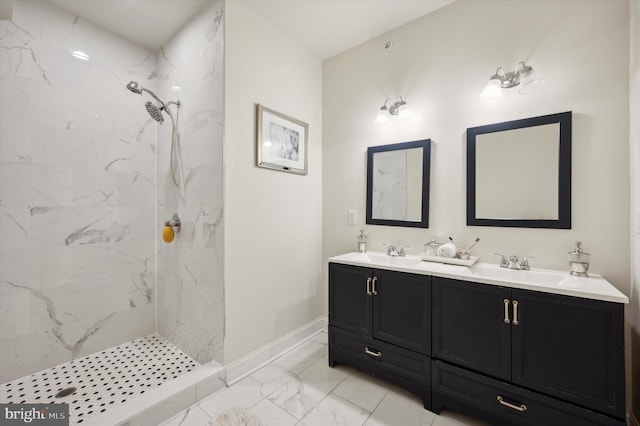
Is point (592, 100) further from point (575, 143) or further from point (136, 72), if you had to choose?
point (136, 72)

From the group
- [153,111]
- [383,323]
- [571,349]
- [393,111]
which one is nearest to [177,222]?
[153,111]

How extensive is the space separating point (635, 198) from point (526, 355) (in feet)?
3.19

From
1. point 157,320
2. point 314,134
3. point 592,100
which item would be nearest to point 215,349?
point 157,320

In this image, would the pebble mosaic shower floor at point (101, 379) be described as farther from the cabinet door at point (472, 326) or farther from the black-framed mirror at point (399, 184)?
the black-framed mirror at point (399, 184)

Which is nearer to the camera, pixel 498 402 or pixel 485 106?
pixel 498 402

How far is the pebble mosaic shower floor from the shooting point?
154 cm

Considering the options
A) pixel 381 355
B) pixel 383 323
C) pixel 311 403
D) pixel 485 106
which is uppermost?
pixel 485 106

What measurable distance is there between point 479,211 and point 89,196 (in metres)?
2.89

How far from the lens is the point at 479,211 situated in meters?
1.80

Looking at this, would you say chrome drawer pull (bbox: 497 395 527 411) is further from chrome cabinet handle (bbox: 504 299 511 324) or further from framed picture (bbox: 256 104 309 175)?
framed picture (bbox: 256 104 309 175)

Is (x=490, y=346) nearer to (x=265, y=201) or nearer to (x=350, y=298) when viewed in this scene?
(x=350, y=298)

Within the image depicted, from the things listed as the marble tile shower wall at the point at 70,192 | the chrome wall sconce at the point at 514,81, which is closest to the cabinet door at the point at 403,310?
the chrome wall sconce at the point at 514,81

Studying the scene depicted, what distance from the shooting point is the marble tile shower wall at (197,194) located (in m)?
Answer: 1.82

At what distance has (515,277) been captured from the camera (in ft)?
4.86
